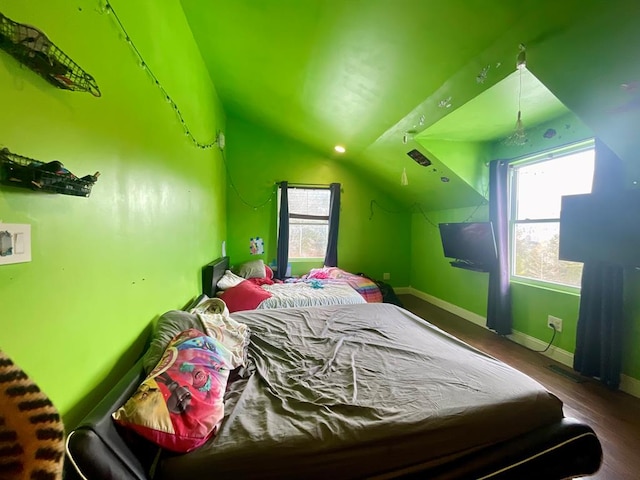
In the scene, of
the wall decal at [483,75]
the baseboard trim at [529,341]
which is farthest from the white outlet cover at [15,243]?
the baseboard trim at [529,341]

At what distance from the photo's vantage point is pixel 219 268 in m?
3.17

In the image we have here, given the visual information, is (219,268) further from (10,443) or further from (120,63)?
(10,443)

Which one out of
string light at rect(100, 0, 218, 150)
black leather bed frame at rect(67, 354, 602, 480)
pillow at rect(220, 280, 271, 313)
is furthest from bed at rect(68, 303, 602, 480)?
string light at rect(100, 0, 218, 150)

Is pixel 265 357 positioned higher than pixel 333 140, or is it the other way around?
pixel 333 140

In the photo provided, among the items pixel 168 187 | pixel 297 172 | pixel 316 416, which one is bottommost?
pixel 316 416

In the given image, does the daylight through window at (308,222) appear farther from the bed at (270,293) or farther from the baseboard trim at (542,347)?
the baseboard trim at (542,347)

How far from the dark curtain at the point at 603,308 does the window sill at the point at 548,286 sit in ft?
0.96

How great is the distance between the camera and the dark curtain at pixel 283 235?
14.9 ft

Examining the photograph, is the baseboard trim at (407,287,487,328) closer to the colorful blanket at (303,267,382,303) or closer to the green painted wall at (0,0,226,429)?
the colorful blanket at (303,267,382,303)

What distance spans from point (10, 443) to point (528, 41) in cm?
251

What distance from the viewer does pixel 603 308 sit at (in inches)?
89.0

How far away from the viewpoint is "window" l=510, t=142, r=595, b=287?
2.65 m

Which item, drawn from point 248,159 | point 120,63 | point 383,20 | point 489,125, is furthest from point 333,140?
point 120,63

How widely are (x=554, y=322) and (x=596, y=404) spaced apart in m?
0.88
